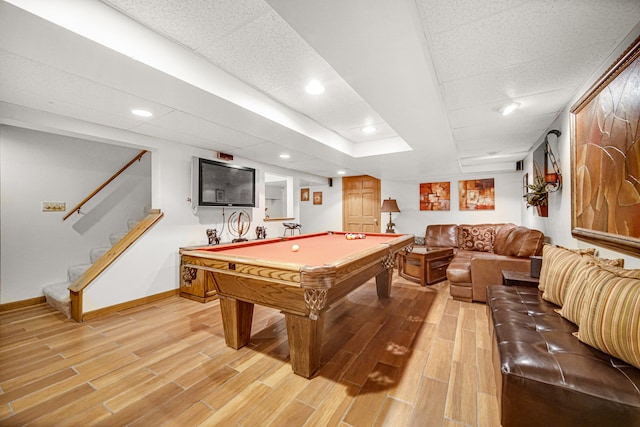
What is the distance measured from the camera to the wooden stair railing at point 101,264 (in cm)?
288

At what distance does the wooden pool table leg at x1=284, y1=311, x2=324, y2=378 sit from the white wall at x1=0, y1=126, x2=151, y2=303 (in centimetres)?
394

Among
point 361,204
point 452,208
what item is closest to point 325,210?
point 361,204

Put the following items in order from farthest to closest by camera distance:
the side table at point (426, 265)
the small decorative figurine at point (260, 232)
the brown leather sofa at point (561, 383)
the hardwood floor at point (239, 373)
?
the small decorative figurine at point (260, 232) → the side table at point (426, 265) → the hardwood floor at point (239, 373) → the brown leather sofa at point (561, 383)

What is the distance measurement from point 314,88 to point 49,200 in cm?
413

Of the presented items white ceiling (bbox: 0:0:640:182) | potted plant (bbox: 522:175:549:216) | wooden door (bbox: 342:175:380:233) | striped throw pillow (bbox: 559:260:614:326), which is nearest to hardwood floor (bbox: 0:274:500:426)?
striped throw pillow (bbox: 559:260:614:326)

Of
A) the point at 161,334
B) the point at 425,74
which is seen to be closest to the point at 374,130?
the point at 425,74

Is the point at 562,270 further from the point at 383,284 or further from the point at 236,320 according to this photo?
the point at 236,320

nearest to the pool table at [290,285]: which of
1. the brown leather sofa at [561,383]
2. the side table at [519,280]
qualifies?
the brown leather sofa at [561,383]

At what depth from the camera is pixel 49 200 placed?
3623 millimetres

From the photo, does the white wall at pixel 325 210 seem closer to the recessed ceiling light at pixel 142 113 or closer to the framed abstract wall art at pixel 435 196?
the framed abstract wall art at pixel 435 196

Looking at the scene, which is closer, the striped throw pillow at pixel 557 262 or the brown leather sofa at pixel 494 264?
the striped throw pillow at pixel 557 262

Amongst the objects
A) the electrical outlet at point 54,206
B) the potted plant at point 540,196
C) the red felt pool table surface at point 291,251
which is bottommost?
the red felt pool table surface at point 291,251

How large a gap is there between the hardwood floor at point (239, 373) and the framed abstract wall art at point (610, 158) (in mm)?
1268

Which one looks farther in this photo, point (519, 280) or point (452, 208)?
point (452, 208)
